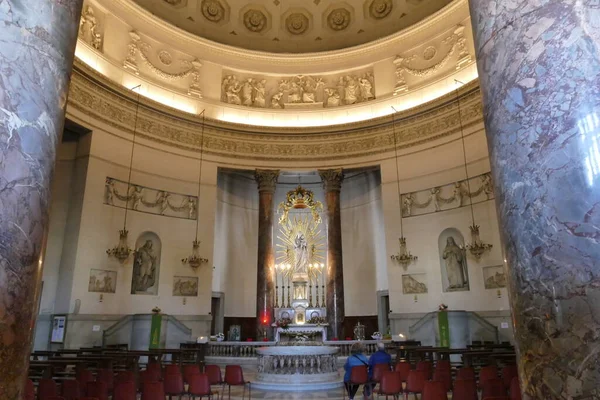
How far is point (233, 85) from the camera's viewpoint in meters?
18.5

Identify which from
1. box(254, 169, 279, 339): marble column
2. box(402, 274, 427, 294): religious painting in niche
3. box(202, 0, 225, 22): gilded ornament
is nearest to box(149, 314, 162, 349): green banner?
box(254, 169, 279, 339): marble column

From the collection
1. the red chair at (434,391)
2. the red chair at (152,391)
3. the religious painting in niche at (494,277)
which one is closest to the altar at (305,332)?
the religious painting in niche at (494,277)

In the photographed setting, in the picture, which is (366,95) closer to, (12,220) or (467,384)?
(467,384)

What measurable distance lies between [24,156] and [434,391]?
191 inches

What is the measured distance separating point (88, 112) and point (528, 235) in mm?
13873

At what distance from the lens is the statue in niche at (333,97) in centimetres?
1864

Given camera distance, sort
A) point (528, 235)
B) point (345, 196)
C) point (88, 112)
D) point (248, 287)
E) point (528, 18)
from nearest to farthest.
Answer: point (528, 235) → point (528, 18) → point (88, 112) → point (248, 287) → point (345, 196)

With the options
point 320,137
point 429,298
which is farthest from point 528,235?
point 320,137

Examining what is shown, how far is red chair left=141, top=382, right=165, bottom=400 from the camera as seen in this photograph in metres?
5.47

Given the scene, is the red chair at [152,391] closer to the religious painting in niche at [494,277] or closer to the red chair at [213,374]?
the red chair at [213,374]

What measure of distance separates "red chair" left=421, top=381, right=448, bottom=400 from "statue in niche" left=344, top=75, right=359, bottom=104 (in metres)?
14.5

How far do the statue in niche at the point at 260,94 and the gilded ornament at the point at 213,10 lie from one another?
319cm

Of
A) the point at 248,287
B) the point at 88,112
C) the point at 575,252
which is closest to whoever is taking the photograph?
the point at 575,252

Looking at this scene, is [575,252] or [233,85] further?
[233,85]
